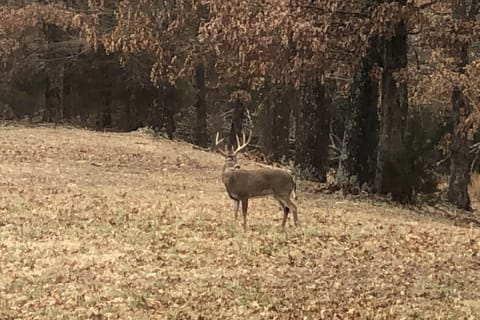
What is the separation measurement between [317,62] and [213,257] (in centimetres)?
755

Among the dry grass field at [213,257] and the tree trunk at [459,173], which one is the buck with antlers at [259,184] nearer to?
the dry grass field at [213,257]

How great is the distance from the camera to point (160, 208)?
551 inches

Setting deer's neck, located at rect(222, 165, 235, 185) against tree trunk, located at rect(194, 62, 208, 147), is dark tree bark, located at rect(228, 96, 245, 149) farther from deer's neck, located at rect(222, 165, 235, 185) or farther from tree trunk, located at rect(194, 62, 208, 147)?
deer's neck, located at rect(222, 165, 235, 185)

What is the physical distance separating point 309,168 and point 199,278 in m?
11.2

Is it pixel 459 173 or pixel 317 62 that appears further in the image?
pixel 459 173

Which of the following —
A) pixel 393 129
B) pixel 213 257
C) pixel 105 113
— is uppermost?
pixel 393 129

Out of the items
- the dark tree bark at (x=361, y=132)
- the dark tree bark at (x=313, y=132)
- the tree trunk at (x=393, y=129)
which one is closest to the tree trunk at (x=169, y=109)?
the dark tree bark at (x=313, y=132)

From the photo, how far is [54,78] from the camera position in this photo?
3195 cm

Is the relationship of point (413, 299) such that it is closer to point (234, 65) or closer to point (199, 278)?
point (199, 278)

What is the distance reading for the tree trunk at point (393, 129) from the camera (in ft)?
58.0

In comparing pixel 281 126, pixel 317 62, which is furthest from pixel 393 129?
pixel 281 126

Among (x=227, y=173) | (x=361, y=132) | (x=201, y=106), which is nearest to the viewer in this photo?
(x=227, y=173)

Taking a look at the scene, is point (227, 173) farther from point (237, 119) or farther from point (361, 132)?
point (237, 119)

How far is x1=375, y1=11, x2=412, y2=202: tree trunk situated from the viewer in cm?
1767
